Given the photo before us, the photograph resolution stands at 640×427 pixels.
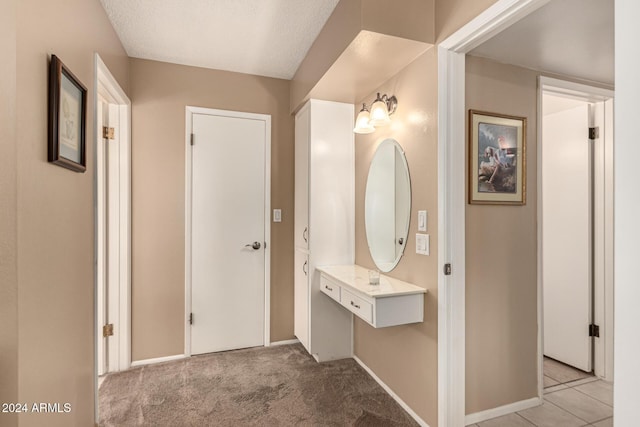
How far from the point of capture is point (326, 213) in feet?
8.80

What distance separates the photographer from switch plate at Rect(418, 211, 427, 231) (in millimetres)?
1882

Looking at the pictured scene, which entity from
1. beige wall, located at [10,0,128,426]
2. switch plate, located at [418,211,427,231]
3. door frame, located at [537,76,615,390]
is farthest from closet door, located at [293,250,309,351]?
door frame, located at [537,76,615,390]

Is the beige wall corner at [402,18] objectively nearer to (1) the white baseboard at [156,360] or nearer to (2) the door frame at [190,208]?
(2) the door frame at [190,208]

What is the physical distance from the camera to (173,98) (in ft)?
9.02

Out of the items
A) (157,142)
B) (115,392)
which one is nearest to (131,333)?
(115,392)

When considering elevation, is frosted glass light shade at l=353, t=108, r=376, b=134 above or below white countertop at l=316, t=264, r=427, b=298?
above

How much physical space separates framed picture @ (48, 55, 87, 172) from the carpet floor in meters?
Answer: 1.54

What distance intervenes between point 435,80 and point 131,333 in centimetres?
287

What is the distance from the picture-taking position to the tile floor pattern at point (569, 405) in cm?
195

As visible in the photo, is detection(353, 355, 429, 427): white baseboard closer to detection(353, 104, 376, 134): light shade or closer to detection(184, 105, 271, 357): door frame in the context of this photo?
detection(184, 105, 271, 357): door frame

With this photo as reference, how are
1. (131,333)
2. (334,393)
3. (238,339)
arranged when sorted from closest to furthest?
(334,393) < (131,333) < (238,339)

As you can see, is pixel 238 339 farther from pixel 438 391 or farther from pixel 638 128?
pixel 638 128

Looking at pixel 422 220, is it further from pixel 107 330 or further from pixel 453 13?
pixel 107 330

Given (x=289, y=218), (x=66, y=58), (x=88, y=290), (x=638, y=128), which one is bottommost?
(x=88, y=290)
